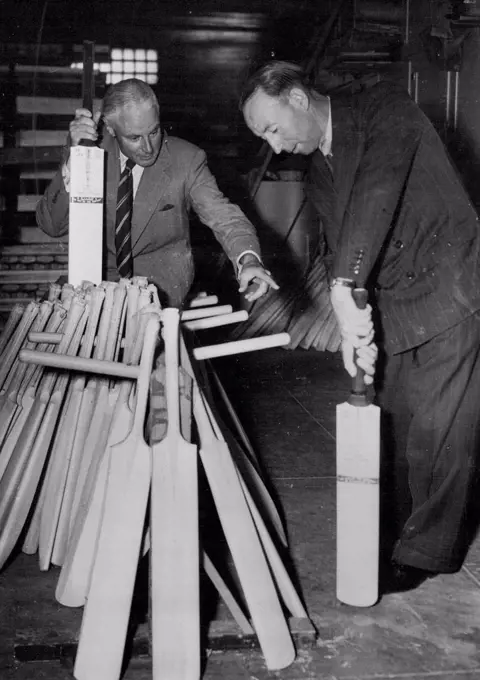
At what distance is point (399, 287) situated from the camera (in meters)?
2.86

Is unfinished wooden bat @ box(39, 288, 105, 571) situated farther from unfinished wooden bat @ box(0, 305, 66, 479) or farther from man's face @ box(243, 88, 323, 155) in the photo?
man's face @ box(243, 88, 323, 155)

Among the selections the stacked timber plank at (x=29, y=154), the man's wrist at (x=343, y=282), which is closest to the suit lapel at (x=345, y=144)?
the man's wrist at (x=343, y=282)

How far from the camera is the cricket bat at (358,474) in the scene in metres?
2.43

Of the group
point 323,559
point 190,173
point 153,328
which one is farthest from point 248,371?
point 153,328

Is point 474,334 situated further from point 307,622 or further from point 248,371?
point 248,371

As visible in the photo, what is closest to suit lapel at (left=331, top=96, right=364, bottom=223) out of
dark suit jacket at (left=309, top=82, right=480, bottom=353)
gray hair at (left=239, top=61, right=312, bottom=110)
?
dark suit jacket at (left=309, top=82, right=480, bottom=353)

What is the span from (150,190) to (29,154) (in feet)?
19.9

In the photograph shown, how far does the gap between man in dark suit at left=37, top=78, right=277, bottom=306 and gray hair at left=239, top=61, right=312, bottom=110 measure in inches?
39.8

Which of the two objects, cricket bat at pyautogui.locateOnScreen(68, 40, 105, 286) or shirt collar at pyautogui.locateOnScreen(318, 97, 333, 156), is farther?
cricket bat at pyautogui.locateOnScreen(68, 40, 105, 286)

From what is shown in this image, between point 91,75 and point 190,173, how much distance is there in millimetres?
669

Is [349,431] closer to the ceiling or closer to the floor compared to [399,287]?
closer to the floor

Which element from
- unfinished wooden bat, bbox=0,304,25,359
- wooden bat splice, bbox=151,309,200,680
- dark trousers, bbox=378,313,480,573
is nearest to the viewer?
wooden bat splice, bbox=151,309,200,680

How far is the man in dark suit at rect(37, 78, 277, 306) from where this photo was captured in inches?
146

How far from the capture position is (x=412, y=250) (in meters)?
2.81
